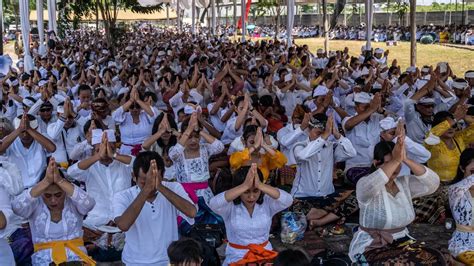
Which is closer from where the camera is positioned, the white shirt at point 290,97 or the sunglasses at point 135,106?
the sunglasses at point 135,106

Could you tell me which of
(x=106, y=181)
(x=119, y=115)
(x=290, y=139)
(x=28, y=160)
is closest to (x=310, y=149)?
(x=290, y=139)

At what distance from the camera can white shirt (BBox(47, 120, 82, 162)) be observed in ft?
21.1

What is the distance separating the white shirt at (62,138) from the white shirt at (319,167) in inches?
97.4

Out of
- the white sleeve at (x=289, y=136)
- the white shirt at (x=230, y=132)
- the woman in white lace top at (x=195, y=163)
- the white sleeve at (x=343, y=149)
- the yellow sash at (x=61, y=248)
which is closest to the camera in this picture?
the yellow sash at (x=61, y=248)

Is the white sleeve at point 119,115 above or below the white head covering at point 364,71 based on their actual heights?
below

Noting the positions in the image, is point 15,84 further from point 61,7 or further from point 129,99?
point 61,7

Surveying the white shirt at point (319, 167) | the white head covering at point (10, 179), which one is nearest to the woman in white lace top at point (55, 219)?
the white head covering at point (10, 179)

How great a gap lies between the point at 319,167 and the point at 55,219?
2.68 meters

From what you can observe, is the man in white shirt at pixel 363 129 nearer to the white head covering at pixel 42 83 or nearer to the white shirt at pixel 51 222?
the white shirt at pixel 51 222

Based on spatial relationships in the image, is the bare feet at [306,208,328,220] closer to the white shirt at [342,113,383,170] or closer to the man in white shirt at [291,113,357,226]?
the man in white shirt at [291,113,357,226]

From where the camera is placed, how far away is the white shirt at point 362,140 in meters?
6.70

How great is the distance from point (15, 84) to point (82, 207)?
600 centimetres

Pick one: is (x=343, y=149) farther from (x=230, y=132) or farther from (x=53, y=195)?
(x=53, y=195)

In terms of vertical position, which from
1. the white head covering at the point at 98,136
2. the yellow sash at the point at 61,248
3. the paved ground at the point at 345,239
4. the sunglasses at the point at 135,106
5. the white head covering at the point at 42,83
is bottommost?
the paved ground at the point at 345,239
